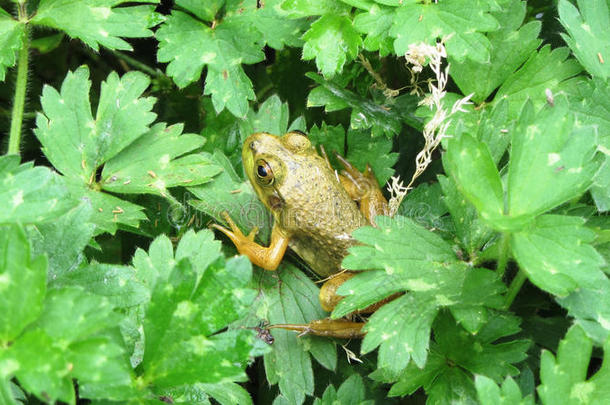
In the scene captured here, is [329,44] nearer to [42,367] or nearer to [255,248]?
[255,248]

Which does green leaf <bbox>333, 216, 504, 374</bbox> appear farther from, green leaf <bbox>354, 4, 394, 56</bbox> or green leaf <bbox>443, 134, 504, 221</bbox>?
green leaf <bbox>354, 4, 394, 56</bbox>

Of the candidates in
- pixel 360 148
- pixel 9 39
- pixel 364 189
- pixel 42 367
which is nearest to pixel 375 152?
pixel 360 148

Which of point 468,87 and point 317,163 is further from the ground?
point 468,87

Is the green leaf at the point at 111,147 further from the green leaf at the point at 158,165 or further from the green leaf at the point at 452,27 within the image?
the green leaf at the point at 452,27

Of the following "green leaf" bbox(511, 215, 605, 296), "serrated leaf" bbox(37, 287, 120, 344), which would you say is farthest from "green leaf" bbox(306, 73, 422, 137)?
"serrated leaf" bbox(37, 287, 120, 344)

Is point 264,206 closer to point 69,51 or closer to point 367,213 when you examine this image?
point 367,213

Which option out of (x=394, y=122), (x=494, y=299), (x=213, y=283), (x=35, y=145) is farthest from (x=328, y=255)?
(x=35, y=145)
